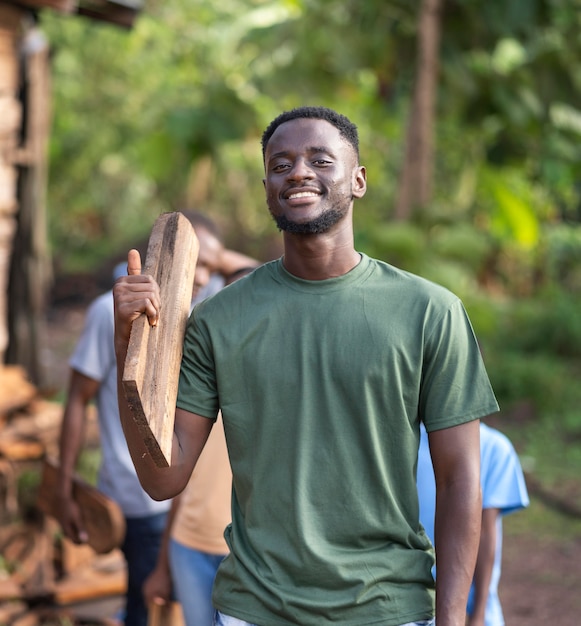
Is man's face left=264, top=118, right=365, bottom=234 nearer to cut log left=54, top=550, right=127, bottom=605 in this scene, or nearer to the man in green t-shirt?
the man in green t-shirt

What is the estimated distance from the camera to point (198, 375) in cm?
221

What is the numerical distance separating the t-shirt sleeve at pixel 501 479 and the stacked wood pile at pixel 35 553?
232 cm

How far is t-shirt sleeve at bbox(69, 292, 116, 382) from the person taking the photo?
12.5 ft

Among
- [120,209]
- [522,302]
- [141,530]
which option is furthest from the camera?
[120,209]

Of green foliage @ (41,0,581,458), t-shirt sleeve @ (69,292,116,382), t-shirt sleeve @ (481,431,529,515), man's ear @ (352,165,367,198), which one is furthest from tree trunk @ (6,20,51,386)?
man's ear @ (352,165,367,198)

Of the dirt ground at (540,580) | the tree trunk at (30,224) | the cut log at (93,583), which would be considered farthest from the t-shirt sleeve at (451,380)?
the tree trunk at (30,224)

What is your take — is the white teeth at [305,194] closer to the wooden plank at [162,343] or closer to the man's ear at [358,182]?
the man's ear at [358,182]

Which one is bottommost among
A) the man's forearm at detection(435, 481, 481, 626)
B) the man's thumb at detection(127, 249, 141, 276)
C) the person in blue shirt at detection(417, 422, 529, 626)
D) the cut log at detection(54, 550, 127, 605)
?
the cut log at detection(54, 550, 127, 605)

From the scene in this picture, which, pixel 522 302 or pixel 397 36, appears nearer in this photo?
pixel 397 36

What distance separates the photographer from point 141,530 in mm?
3932

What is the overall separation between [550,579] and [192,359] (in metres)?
4.60

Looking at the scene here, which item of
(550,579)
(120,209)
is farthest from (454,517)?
(120,209)

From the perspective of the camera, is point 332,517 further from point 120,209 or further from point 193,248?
point 120,209

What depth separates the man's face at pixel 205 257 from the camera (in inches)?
136
